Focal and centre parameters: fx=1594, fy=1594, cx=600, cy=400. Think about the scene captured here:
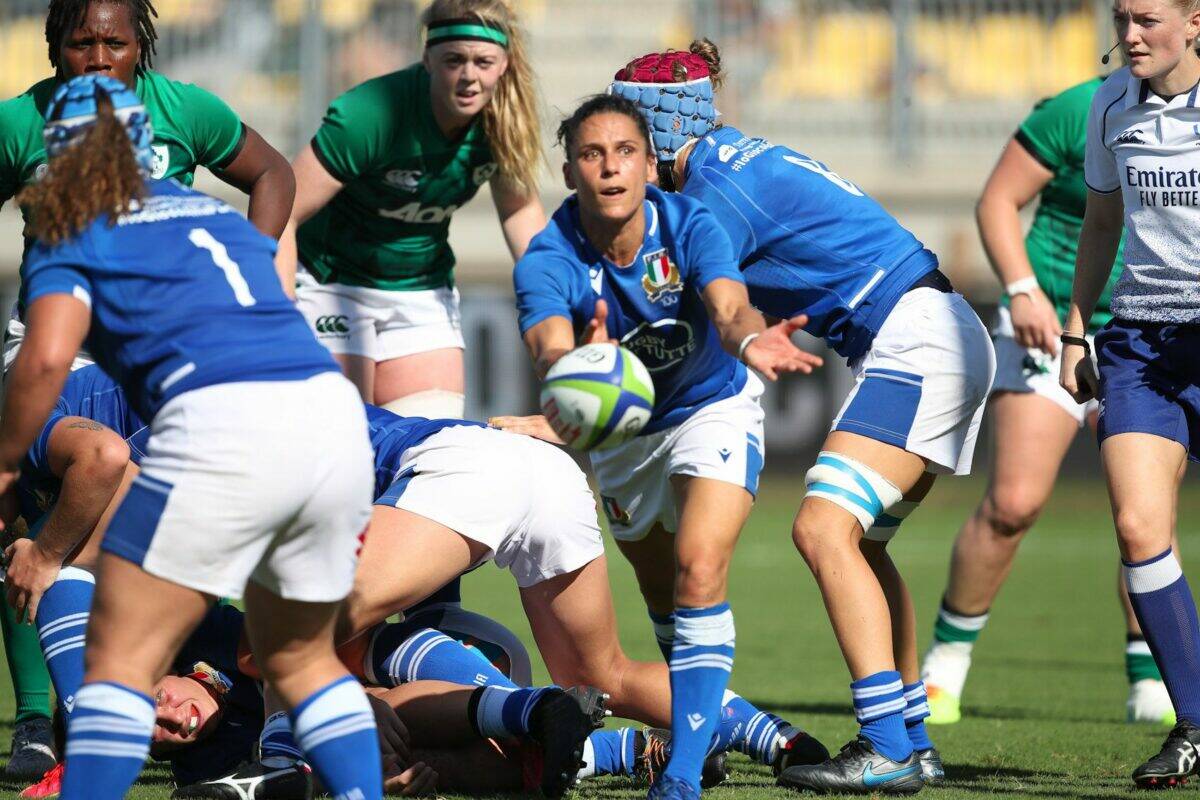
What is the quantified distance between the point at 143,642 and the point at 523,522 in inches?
54.7

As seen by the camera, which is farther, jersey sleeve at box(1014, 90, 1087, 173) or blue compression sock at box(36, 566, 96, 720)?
jersey sleeve at box(1014, 90, 1087, 173)

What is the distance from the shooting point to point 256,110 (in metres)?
15.7

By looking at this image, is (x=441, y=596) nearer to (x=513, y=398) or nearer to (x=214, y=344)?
(x=214, y=344)

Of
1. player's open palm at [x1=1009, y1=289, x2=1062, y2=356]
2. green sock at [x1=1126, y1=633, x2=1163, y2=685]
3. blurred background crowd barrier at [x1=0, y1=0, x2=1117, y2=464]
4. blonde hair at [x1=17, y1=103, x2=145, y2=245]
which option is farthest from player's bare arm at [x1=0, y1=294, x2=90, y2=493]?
blurred background crowd barrier at [x1=0, y1=0, x2=1117, y2=464]

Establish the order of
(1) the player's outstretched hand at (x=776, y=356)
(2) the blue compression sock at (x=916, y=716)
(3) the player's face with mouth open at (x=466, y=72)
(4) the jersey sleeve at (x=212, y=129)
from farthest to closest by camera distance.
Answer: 1. (3) the player's face with mouth open at (x=466, y=72)
2. (4) the jersey sleeve at (x=212, y=129)
3. (2) the blue compression sock at (x=916, y=716)
4. (1) the player's outstretched hand at (x=776, y=356)

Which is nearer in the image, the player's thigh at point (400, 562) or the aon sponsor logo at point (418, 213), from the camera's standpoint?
the player's thigh at point (400, 562)

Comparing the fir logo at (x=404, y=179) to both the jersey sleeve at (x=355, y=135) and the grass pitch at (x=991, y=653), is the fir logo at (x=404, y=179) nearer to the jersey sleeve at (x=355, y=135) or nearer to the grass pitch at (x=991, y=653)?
the jersey sleeve at (x=355, y=135)

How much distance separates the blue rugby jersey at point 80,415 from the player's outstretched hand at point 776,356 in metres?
1.93

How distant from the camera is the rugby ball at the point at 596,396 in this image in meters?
3.82

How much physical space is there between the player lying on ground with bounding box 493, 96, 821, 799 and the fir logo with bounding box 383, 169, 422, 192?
151cm

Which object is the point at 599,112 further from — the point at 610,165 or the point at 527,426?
the point at 527,426

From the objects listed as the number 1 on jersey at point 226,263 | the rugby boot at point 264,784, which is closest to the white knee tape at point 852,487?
the rugby boot at point 264,784

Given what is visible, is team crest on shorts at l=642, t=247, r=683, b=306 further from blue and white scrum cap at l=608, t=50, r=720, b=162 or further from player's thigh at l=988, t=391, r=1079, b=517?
player's thigh at l=988, t=391, r=1079, b=517

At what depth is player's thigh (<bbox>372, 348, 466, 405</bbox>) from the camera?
250 inches
